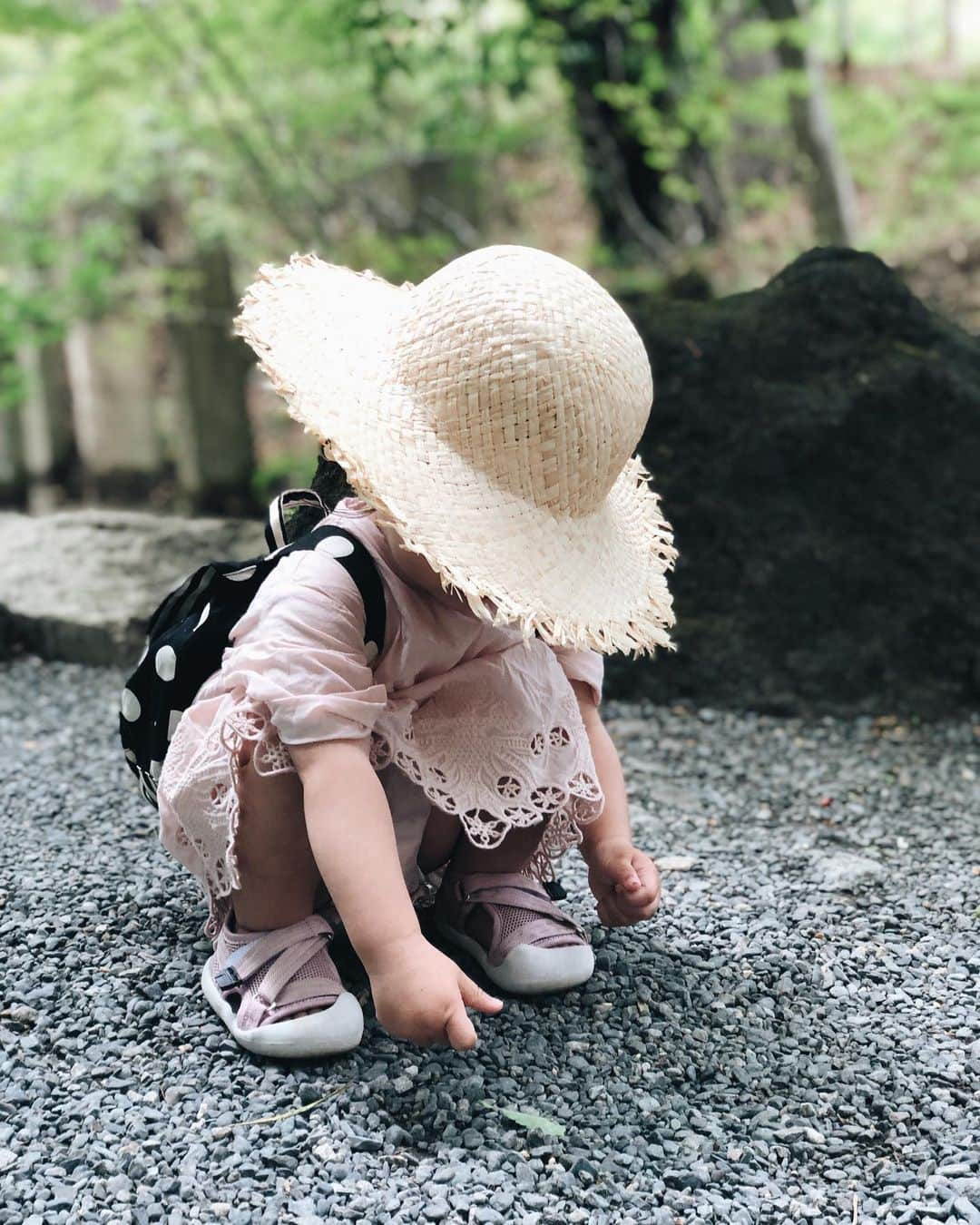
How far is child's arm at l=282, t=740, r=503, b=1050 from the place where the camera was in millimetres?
1418

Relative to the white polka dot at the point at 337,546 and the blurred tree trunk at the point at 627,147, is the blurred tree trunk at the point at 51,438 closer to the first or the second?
the blurred tree trunk at the point at 627,147

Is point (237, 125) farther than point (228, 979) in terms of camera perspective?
Yes

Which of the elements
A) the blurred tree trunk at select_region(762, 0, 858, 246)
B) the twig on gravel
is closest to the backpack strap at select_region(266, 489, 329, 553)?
the twig on gravel

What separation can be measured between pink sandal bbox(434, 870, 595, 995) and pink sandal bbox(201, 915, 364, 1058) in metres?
0.24

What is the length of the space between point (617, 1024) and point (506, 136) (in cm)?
485

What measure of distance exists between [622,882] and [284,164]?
4.94 meters

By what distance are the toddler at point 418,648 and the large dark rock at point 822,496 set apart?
59.3 inches

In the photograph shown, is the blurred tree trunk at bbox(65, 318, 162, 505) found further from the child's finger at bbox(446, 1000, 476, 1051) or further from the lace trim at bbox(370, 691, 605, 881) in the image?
the child's finger at bbox(446, 1000, 476, 1051)

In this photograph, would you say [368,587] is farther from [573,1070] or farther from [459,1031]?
[573,1070]

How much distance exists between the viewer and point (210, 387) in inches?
231

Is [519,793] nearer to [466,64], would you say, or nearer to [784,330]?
[784,330]

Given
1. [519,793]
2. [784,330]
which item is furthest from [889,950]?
[784,330]

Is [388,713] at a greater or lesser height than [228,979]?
greater

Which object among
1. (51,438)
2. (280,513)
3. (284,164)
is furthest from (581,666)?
(51,438)
